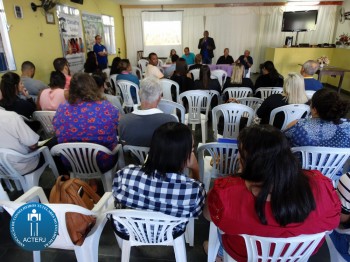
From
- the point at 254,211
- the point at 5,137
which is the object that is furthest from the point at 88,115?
the point at 254,211

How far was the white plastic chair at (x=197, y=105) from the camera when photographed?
3167 millimetres

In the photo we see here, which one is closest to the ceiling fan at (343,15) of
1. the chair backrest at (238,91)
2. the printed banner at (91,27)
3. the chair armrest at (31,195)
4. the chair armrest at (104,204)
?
the chair backrest at (238,91)

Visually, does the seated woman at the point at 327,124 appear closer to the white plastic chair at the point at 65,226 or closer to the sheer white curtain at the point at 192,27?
the white plastic chair at the point at 65,226

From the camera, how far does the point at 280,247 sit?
2.88 feet

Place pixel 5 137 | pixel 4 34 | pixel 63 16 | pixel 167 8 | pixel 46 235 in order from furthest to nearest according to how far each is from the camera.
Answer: pixel 167 8 → pixel 63 16 → pixel 4 34 → pixel 5 137 → pixel 46 235

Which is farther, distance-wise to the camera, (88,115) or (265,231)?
(88,115)

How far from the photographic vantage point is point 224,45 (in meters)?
8.97

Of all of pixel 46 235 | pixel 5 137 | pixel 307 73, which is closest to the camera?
pixel 46 235

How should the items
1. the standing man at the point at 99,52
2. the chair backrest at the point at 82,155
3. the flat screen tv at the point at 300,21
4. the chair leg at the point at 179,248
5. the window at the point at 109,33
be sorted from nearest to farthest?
1. the chair leg at the point at 179,248
2. the chair backrest at the point at 82,155
3. the standing man at the point at 99,52
4. the window at the point at 109,33
5. the flat screen tv at the point at 300,21

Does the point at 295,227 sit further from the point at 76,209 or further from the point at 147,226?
the point at 76,209

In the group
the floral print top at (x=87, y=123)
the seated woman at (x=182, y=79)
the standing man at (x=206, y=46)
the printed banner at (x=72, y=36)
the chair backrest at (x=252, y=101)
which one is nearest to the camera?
the floral print top at (x=87, y=123)

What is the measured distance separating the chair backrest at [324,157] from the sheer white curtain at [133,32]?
8487 millimetres

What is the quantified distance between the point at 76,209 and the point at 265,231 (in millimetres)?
761

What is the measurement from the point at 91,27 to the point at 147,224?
632cm
